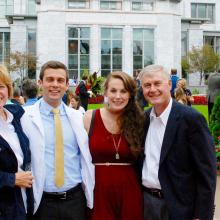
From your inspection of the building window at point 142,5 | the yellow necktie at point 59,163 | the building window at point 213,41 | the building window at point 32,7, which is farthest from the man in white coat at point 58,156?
the building window at point 213,41

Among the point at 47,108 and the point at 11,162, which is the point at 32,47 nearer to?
the point at 47,108

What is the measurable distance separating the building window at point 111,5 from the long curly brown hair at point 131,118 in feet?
114

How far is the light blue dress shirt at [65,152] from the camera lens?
4.03 m

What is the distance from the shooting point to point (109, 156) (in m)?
4.21

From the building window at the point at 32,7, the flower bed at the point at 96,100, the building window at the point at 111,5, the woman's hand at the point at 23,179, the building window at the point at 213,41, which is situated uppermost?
the building window at the point at 32,7

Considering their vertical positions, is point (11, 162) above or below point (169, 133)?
below

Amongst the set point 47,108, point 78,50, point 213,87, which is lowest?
point 47,108

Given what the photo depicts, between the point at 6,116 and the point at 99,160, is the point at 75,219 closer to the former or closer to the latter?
the point at 99,160

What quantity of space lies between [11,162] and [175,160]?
1405mm

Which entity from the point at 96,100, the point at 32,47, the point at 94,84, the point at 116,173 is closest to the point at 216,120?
the point at 116,173

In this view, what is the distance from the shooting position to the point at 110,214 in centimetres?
424

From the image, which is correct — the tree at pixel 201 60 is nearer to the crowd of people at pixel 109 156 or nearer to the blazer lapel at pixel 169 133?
the crowd of people at pixel 109 156

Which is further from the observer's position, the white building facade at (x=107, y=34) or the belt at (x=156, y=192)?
the white building facade at (x=107, y=34)

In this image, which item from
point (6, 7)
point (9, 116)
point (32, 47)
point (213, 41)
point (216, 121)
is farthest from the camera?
point (213, 41)
